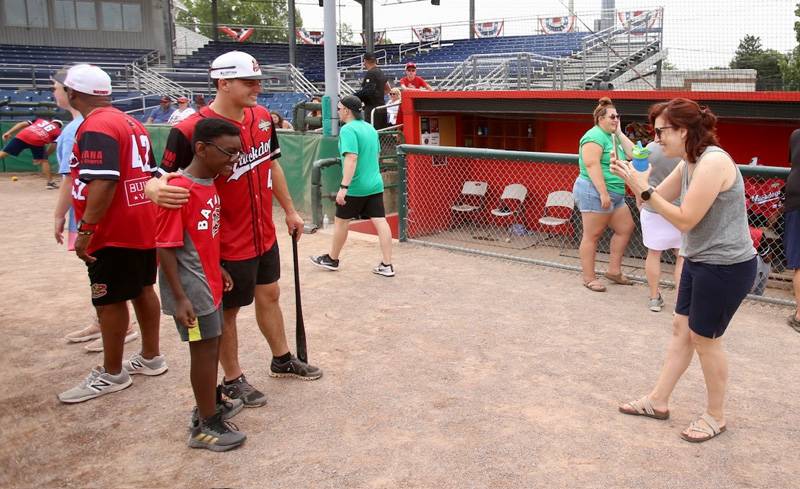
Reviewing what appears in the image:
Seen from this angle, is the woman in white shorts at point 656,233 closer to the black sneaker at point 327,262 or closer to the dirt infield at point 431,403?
the dirt infield at point 431,403

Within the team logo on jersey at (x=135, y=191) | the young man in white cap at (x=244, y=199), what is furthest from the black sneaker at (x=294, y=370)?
the team logo on jersey at (x=135, y=191)

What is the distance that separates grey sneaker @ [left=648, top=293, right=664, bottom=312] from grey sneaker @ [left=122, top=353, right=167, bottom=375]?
3894 mm

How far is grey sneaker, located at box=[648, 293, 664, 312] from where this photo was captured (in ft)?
19.3

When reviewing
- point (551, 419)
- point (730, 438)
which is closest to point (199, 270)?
point (551, 419)

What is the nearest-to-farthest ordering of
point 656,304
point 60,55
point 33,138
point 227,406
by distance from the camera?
point 227,406 < point 656,304 < point 33,138 < point 60,55

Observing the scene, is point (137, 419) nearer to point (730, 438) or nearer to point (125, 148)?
point (125, 148)

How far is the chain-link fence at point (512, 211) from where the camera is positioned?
8320 millimetres

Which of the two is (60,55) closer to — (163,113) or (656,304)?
(163,113)

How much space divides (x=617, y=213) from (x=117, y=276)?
435 cm

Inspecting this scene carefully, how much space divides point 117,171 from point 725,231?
3.22m

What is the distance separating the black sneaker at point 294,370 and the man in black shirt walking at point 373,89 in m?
7.34

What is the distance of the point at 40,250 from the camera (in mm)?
8445

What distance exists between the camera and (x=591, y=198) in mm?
6430

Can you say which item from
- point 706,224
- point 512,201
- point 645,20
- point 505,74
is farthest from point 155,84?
point 706,224
